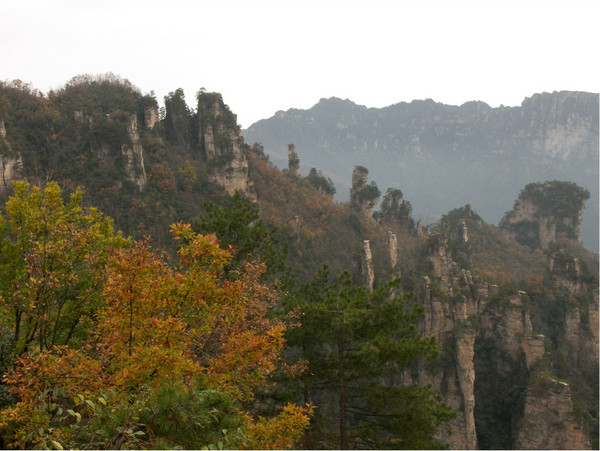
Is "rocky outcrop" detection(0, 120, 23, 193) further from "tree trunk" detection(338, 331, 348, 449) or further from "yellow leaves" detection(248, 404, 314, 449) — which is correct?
"yellow leaves" detection(248, 404, 314, 449)

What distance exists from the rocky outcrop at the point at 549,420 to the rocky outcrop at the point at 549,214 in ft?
149

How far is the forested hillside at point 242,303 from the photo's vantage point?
5492 mm

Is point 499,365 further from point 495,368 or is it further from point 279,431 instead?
point 279,431

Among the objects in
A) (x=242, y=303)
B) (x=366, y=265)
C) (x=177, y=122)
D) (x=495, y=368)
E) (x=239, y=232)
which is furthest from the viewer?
(x=177, y=122)

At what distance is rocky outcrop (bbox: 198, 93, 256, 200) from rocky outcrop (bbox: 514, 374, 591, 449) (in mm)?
33318

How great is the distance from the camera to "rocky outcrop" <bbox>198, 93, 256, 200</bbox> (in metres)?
45.7

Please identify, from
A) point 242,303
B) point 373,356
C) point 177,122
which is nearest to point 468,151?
point 177,122

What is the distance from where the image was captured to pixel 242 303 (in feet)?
23.5

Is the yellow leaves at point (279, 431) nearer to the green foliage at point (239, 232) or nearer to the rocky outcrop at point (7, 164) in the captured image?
the green foliage at point (239, 232)

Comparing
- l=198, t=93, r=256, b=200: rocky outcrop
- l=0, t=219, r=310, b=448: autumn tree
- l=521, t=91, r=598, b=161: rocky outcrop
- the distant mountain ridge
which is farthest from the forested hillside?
l=521, t=91, r=598, b=161: rocky outcrop

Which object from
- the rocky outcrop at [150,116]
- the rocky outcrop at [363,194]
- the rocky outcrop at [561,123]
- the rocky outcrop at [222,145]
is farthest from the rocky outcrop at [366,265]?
the rocky outcrop at [561,123]

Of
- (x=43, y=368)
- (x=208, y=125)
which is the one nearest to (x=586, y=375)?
(x=43, y=368)

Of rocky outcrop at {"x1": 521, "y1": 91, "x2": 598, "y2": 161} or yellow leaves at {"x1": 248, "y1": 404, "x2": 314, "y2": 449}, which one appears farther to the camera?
rocky outcrop at {"x1": 521, "y1": 91, "x2": 598, "y2": 161}

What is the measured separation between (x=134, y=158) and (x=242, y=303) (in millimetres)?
35921
